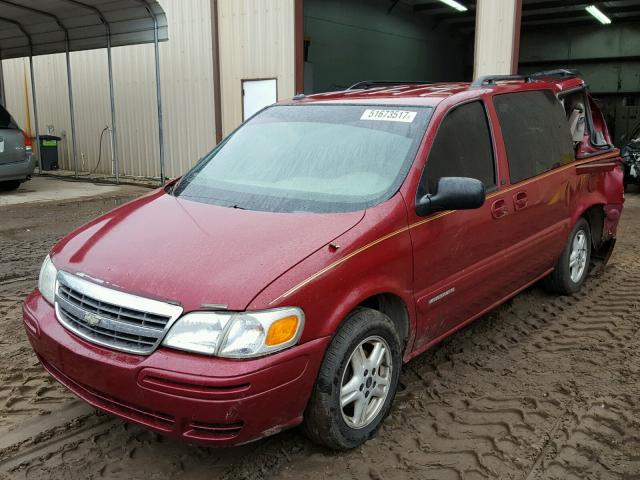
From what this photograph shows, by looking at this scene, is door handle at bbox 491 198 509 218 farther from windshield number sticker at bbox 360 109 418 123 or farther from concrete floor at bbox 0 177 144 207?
concrete floor at bbox 0 177 144 207

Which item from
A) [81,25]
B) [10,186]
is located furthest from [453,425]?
[81,25]

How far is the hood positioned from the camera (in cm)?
263

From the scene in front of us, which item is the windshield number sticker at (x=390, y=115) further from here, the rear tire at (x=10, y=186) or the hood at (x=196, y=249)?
the rear tire at (x=10, y=186)

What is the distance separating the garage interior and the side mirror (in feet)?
49.7

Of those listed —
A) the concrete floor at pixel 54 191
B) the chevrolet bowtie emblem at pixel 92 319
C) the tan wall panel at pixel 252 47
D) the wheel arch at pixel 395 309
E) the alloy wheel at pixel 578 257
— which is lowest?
the concrete floor at pixel 54 191

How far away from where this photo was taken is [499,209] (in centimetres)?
400

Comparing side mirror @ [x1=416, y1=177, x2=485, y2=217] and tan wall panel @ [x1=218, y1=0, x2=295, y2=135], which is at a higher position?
tan wall panel @ [x1=218, y1=0, x2=295, y2=135]

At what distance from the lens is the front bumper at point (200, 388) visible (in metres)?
2.47

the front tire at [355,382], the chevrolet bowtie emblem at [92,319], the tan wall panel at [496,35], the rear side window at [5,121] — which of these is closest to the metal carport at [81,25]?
the rear side window at [5,121]

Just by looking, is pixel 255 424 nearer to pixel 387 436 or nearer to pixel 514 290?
pixel 387 436

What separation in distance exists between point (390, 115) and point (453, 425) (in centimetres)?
182

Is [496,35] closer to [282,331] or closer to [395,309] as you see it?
[395,309]

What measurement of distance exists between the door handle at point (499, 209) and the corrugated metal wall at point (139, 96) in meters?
10.0

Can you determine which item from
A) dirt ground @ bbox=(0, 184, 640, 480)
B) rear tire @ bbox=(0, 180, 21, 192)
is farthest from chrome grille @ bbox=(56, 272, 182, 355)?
rear tire @ bbox=(0, 180, 21, 192)
